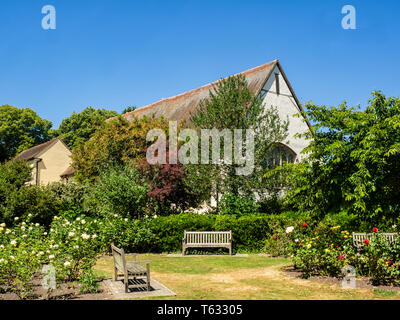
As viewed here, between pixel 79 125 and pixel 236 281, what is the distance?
156 ft

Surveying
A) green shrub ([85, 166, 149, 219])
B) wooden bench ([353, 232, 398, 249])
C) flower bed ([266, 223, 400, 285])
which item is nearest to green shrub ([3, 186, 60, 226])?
green shrub ([85, 166, 149, 219])

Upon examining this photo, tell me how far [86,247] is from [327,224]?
7.26m

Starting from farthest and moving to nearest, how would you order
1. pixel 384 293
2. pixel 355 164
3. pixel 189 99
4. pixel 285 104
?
pixel 189 99, pixel 285 104, pixel 355 164, pixel 384 293

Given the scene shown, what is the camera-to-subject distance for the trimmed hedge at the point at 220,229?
15039 mm

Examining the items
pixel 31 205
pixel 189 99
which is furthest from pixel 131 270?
pixel 189 99

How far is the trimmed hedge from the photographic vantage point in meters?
15.0

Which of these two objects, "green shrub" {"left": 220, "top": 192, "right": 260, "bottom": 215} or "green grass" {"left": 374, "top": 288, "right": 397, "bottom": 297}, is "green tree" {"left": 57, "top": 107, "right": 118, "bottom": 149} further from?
"green grass" {"left": 374, "top": 288, "right": 397, "bottom": 297}

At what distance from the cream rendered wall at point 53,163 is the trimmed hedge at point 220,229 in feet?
87.5

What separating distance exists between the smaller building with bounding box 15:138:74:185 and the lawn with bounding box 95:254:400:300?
28474 millimetres

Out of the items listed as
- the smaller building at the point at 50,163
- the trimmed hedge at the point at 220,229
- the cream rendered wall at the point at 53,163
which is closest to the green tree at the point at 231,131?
the trimmed hedge at the point at 220,229

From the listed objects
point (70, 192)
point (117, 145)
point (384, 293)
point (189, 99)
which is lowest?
point (384, 293)

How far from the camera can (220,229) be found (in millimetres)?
15078

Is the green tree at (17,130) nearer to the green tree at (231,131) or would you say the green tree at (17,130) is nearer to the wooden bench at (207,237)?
the green tree at (231,131)

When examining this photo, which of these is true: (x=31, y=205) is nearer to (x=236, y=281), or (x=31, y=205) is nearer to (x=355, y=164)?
(x=236, y=281)
